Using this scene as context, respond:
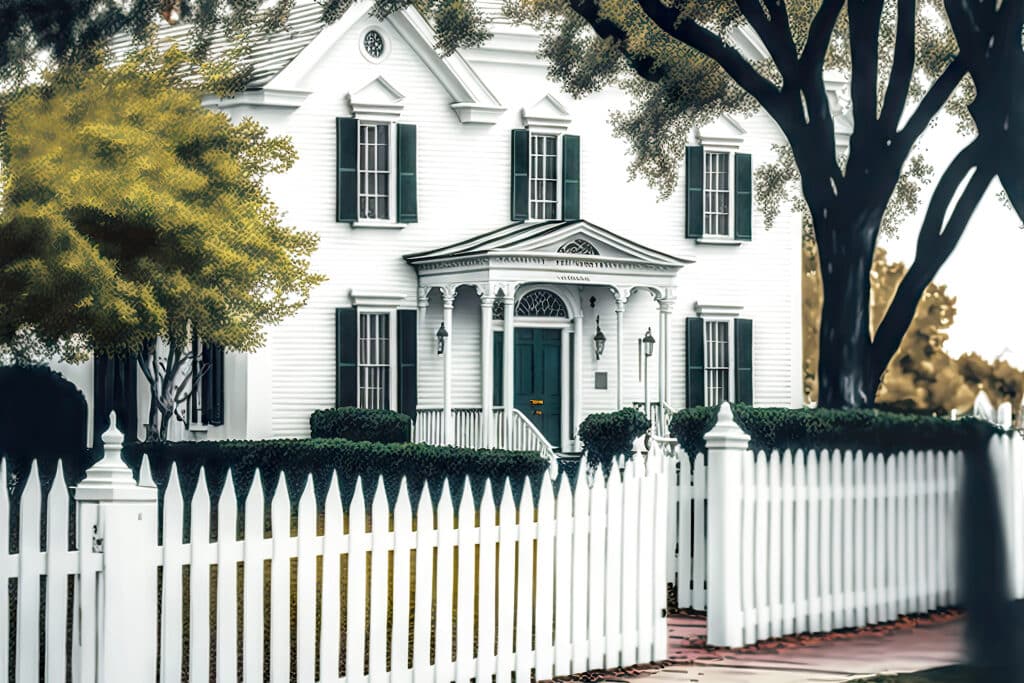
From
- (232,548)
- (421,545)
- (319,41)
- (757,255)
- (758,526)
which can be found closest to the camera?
(232,548)

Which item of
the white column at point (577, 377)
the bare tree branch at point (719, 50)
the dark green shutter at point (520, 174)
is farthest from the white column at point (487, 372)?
the bare tree branch at point (719, 50)

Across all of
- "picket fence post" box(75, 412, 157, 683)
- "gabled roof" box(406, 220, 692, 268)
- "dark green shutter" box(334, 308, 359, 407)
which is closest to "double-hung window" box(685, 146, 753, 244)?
"gabled roof" box(406, 220, 692, 268)

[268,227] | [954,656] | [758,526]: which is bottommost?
[954,656]

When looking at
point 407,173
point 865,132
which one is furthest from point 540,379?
point 865,132

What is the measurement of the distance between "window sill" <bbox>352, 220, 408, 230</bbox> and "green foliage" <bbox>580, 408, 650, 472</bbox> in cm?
416

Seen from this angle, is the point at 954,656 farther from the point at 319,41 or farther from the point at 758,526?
the point at 319,41

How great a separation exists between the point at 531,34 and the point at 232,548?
13.5 m

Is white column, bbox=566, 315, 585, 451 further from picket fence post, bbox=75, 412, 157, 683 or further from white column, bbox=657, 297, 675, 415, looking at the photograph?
picket fence post, bbox=75, 412, 157, 683

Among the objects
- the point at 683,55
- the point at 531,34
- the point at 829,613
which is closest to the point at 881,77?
the point at 683,55

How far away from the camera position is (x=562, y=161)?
1909 centimetres

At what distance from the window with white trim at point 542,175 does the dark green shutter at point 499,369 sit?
152cm

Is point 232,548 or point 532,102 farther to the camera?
point 532,102

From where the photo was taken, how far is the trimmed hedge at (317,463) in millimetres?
13203

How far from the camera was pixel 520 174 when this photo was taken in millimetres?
18906
